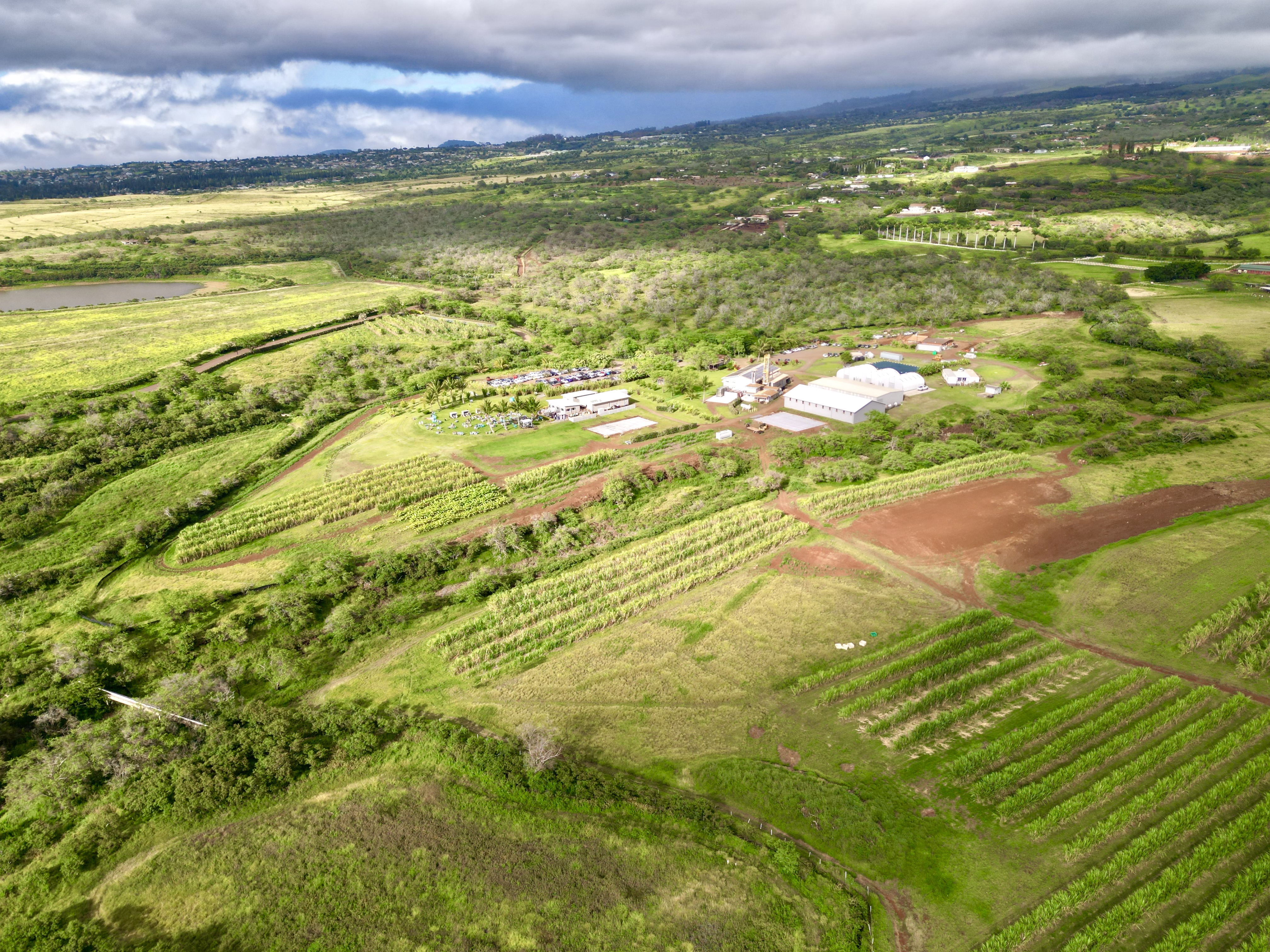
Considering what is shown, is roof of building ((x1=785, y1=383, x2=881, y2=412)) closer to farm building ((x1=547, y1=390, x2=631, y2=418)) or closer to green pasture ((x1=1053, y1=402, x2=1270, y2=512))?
farm building ((x1=547, y1=390, x2=631, y2=418))

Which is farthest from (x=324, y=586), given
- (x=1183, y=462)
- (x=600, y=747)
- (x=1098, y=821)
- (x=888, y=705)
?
(x=1183, y=462)

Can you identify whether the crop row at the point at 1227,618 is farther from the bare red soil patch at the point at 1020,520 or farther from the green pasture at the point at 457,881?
the green pasture at the point at 457,881

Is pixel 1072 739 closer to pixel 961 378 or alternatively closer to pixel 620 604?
pixel 620 604

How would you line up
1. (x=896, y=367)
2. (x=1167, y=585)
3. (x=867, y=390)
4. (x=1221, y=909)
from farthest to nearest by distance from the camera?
(x=896, y=367), (x=867, y=390), (x=1167, y=585), (x=1221, y=909)

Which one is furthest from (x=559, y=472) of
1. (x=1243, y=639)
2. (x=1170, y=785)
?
(x=1243, y=639)

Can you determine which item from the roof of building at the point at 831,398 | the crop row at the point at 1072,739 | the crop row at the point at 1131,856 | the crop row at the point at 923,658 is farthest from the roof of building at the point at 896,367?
the crop row at the point at 1131,856
